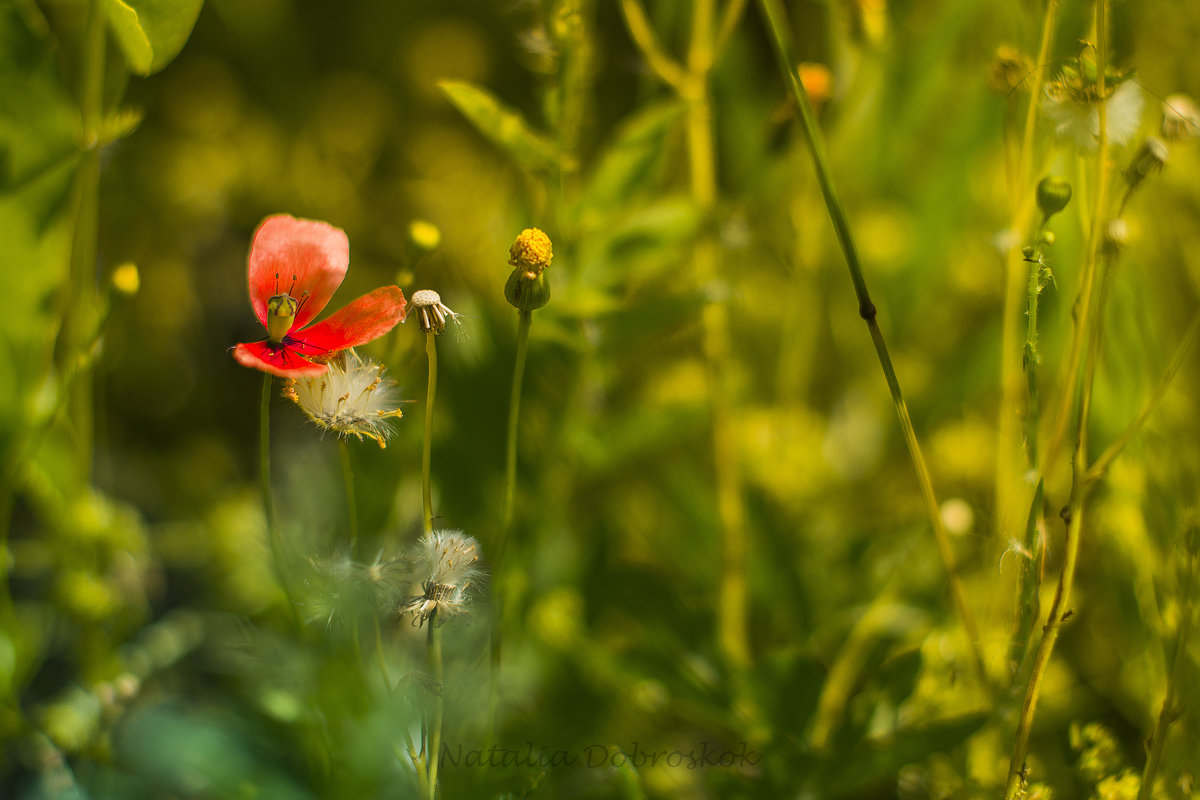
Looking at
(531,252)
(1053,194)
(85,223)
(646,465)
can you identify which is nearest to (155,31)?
(85,223)

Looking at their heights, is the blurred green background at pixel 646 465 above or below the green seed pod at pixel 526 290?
below

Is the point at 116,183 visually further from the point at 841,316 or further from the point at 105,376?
the point at 841,316

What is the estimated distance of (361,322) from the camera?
314 mm

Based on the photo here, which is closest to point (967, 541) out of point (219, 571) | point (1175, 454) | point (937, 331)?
point (1175, 454)

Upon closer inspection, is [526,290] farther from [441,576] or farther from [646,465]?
[646,465]

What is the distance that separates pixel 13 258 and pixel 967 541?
581mm

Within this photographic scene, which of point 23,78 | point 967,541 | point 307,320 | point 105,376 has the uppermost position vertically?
point 23,78

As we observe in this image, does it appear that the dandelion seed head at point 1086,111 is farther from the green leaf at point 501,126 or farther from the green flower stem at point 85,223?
the green flower stem at point 85,223

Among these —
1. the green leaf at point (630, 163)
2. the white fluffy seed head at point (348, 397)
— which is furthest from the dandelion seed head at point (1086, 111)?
the white fluffy seed head at point (348, 397)

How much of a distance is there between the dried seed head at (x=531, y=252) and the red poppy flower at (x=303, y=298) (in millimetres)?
43

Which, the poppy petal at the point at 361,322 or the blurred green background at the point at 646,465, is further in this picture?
the blurred green background at the point at 646,465

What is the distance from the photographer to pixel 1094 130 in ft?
1.18
